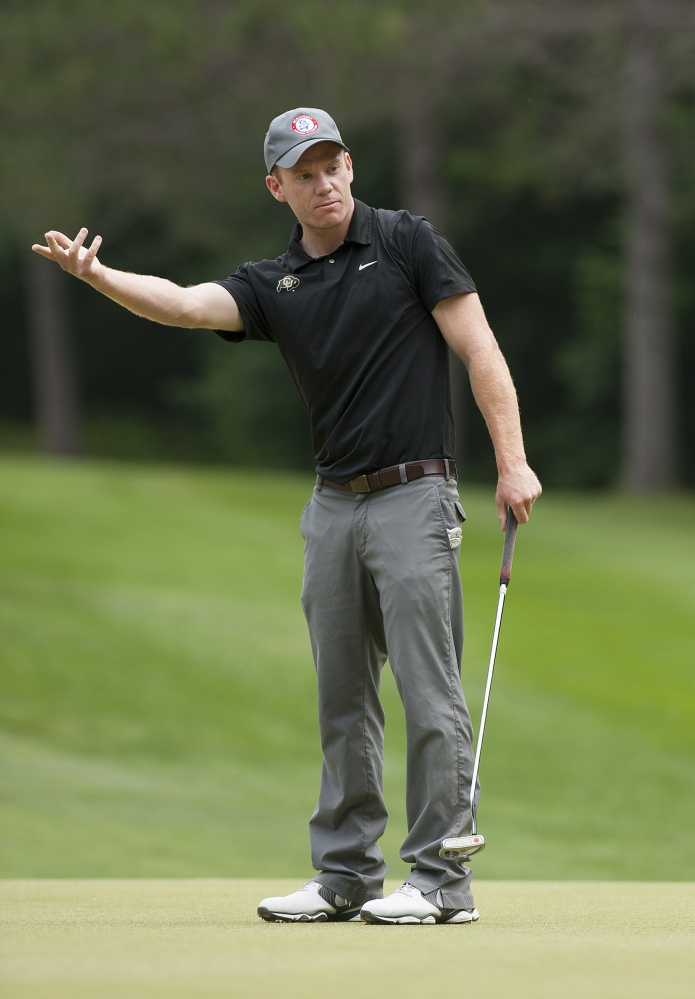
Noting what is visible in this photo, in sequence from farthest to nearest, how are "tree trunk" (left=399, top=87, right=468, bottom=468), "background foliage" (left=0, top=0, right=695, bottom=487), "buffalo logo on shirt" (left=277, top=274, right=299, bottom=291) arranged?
"tree trunk" (left=399, top=87, right=468, bottom=468)
"background foliage" (left=0, top=0, right=695, bottom=487)
"buffalo logo on shirt" (left=277, top=274, right=299, bottom=291)

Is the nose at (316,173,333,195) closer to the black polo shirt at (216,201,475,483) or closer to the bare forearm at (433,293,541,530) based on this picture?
the black polo shirt at (216,201,475,483)

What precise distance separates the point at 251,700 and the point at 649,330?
42.1 feet

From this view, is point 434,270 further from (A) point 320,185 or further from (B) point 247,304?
(B) point 247,304

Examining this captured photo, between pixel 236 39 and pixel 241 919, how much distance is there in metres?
14.6

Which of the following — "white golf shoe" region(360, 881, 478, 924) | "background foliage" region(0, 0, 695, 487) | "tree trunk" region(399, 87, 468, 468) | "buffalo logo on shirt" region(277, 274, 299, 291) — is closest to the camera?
"white golf shoe" region(360, 881, 478, 924)

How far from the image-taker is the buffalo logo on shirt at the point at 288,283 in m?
3.64

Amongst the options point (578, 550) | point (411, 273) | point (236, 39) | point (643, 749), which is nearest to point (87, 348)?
point (236, 39)

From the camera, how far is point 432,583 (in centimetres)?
347

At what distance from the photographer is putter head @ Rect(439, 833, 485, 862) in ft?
11.1

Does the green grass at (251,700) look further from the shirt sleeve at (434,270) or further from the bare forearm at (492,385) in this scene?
the shirt sleeve at (434,270)

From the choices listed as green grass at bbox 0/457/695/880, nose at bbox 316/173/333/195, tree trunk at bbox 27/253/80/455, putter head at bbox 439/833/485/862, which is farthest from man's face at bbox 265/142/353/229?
tree trunk at bbox 27/253/80/455

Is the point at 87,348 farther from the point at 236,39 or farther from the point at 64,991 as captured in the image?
the point at 64,991

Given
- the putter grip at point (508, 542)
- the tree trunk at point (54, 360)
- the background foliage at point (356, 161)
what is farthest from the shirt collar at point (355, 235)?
the tree trunk at point (54, 360)

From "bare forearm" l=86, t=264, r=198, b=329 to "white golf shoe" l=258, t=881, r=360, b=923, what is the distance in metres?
1.37
